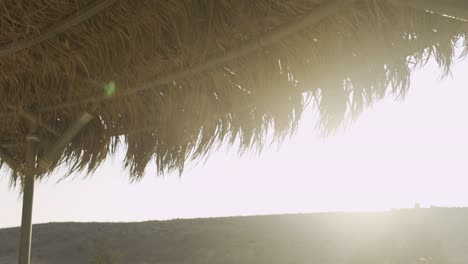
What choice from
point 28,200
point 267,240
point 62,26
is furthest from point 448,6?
point 267,240

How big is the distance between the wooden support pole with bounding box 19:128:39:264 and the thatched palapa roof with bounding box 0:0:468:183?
0.22m

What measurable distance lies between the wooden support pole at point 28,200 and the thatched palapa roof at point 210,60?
22 cm

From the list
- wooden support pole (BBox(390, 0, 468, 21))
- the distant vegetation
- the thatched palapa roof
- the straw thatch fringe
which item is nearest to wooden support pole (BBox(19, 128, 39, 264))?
the thatched palapa roof

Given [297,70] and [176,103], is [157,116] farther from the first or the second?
[297,70]

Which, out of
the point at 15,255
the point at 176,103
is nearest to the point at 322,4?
the point at 176,103

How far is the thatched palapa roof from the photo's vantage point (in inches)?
73.7

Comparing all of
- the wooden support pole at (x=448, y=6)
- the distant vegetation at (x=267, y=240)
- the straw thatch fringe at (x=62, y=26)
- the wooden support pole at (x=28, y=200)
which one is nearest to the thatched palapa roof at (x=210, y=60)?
the straw thatch fringe at (x=62, y=26)

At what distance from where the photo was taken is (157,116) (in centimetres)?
303

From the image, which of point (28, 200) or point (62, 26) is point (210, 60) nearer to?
point (62, 26)

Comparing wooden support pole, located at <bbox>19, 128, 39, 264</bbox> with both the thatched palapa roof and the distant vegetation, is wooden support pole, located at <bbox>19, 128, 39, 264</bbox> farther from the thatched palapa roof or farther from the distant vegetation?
the distant vegetation

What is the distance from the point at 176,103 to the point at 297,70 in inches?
31.0

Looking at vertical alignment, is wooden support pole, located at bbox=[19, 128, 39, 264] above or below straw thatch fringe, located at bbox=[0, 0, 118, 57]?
below

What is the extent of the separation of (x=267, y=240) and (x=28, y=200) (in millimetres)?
17547

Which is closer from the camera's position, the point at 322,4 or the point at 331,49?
the point at 322,4
